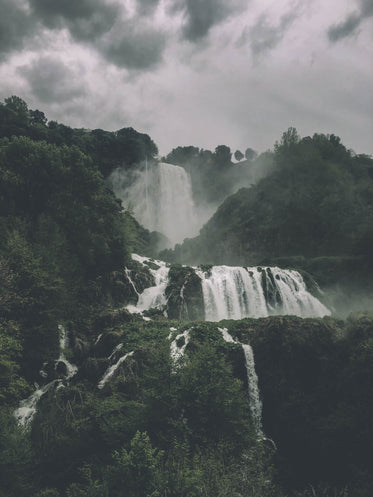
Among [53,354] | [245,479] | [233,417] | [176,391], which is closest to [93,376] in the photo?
[53,354]

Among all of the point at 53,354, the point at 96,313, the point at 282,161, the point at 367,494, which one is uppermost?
the point at 282,161

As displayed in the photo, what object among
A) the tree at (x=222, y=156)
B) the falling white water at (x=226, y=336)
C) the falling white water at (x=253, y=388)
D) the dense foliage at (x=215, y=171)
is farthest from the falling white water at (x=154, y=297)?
the tree at (x=222, y=156)

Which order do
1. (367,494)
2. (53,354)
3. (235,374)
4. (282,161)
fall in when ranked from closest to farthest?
(367,494) → (235,374) → (53,354) → (282,161)

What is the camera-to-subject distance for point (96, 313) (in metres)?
37.2

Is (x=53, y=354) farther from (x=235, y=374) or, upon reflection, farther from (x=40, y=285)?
(x=235, y=374)

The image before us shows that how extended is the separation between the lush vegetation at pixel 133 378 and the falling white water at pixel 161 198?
5891cm

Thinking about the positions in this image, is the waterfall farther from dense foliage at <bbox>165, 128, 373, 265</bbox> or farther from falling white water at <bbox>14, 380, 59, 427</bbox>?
dense foliage at <bbox>165, 128, 373, 265</bbox>

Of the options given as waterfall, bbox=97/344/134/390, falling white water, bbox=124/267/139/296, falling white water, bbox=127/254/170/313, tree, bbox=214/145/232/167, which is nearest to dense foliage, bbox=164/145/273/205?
tree, bbox=214/145/232/167

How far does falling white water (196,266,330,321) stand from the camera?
43.7 m

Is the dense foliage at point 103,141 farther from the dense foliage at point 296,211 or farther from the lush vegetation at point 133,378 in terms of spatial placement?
the lush vegetation at point 133,378

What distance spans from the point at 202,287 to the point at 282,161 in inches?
2262

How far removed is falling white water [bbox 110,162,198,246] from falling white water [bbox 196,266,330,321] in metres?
63.8

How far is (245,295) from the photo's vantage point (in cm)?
4519

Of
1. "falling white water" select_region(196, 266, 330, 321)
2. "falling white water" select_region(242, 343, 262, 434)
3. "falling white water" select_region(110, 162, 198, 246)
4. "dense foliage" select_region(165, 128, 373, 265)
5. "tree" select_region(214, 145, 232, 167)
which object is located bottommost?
"falling white water" select_region(242, 343, 262, 434)
